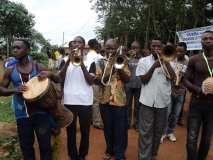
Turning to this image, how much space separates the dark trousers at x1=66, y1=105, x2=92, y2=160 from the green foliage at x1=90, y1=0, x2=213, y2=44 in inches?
716

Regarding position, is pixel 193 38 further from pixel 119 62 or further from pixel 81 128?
pixel 81 128

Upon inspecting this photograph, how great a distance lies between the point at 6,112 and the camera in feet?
33.2

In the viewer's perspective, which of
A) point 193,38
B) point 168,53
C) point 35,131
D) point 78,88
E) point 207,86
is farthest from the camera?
point 193,38

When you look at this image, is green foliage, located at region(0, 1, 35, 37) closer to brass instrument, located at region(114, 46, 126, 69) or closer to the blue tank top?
brass instrument, located at region(114, 46, 126, 69)

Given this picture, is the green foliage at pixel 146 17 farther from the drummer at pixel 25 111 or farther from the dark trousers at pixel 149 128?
the drummer at pixel 25 111

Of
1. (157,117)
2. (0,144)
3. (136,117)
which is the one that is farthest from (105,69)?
(136,117)

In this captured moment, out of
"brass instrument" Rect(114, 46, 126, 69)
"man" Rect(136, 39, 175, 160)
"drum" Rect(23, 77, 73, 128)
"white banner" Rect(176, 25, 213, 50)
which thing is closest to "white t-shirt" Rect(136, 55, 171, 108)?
"man" Rect(136, 39, 175, 160)

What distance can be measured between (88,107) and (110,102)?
38cm

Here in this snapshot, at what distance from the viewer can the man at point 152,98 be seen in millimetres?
5762

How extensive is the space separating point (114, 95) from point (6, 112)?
484 centimetres

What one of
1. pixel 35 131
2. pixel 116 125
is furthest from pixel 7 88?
pixel 116 125

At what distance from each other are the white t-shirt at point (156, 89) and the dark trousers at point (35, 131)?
1.54 m

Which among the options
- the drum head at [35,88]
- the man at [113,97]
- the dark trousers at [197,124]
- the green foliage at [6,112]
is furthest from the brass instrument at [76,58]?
the green foliage at [6,112]

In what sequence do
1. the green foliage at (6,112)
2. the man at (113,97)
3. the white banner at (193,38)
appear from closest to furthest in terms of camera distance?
the man at (113,97), the green foliage at (6,112), the white banner at (193,38)
